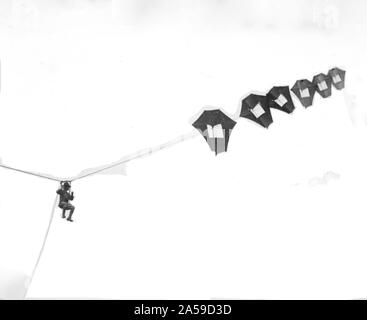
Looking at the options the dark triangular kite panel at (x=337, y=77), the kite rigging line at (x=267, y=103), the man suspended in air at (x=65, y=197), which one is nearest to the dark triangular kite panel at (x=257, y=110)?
the kite rigging line at (x=267, y=103)

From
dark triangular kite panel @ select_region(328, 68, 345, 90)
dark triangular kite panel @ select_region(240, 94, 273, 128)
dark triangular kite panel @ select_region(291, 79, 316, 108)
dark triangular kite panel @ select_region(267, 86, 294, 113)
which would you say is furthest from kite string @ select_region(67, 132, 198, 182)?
dark triangular kite panel @ select_region(328, 68, 345, 90)

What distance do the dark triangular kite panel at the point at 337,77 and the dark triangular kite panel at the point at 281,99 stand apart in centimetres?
22

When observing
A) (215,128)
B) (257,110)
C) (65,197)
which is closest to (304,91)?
(257,110)

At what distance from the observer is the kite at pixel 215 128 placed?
1.29 meters

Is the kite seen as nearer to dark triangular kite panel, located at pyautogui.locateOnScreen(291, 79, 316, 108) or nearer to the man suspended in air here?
dark triangular kite panel, located at pyautogui.locateOnScreen(291, 79, 316, 108)

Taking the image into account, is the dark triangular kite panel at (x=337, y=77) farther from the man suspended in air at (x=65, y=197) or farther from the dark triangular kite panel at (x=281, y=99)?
the man suspended in air at (x=65, y=197)

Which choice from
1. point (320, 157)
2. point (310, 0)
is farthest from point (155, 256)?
point (310, 0)

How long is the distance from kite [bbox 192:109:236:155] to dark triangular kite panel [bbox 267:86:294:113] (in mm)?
207

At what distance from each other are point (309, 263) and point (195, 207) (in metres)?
0.48

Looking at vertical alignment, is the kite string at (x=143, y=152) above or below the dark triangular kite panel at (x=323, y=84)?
below

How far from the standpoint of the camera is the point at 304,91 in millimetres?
1402

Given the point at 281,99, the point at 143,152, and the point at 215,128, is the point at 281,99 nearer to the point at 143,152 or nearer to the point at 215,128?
the point at 215,128

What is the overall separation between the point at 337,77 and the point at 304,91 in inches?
6.8

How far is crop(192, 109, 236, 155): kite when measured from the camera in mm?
1294
